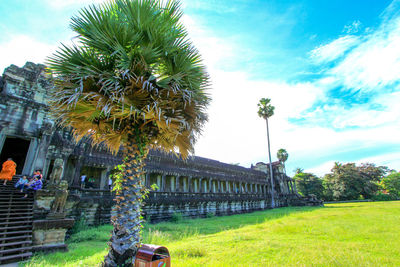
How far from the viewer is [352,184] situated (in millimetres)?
47531

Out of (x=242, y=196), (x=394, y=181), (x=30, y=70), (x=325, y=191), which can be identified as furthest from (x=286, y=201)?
(x=30, y=70)

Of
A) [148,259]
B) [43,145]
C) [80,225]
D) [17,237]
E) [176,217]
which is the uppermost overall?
[43,145]

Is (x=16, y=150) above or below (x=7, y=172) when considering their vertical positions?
above

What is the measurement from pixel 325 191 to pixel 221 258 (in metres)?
58.7

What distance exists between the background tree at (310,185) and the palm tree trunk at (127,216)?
58.6 metres

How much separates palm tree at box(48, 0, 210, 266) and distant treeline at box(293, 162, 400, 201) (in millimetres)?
58133

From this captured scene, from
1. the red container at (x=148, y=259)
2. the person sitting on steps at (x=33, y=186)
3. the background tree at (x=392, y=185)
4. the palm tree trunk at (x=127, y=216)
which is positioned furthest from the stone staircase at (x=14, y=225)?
the background tree at (x=392, y=185)

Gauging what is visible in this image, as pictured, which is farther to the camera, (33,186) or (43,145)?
(43,145)

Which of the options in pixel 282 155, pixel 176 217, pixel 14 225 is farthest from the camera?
pixel 282 155

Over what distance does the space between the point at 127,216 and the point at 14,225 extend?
682 cm

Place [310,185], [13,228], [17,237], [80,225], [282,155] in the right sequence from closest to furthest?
[17,237] → [13,228] → [80,225] → [282,155] → [310,185]

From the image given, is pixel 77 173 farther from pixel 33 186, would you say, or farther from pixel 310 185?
pixel 310 185

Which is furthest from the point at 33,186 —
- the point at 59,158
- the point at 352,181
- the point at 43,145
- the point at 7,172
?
the point at 352,181

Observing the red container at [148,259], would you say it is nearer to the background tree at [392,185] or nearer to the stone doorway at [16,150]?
the stone doorway at [16,150]
